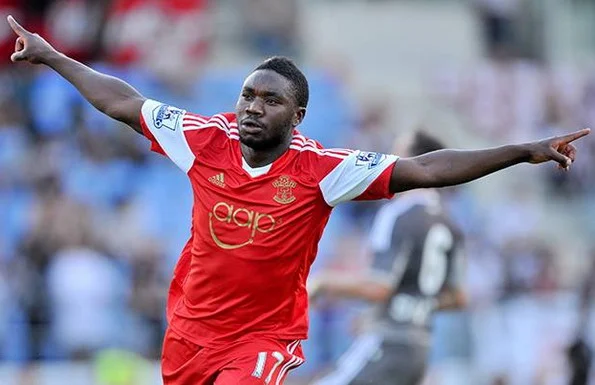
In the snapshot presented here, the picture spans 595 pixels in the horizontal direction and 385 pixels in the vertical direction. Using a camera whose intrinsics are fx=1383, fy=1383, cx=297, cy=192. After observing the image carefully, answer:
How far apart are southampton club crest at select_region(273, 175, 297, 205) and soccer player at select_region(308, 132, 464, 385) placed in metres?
2.30

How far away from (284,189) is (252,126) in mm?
372

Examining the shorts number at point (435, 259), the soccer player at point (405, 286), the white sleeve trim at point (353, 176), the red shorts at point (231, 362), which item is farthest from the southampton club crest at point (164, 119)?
the shorts number at point (435, 259)

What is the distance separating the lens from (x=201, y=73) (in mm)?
17188

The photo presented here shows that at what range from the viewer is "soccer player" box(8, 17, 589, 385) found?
22.9 feet

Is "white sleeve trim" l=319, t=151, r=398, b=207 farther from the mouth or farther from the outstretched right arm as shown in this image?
the outstretched right arm

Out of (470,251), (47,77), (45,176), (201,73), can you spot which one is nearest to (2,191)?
(45,176)

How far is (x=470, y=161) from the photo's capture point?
6.69m

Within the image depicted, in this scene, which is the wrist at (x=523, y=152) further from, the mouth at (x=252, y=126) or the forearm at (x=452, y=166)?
the mouth at (x=252, y=126)

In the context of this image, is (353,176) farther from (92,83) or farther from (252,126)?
(92,83)

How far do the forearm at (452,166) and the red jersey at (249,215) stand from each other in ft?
0.30

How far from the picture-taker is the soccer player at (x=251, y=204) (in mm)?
6977

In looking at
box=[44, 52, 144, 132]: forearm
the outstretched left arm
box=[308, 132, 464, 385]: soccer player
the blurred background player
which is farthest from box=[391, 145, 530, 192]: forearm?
the blurred background player

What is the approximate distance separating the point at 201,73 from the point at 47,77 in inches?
82.0

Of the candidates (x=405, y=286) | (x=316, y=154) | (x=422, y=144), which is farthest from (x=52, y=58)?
(x=405, y=286)
